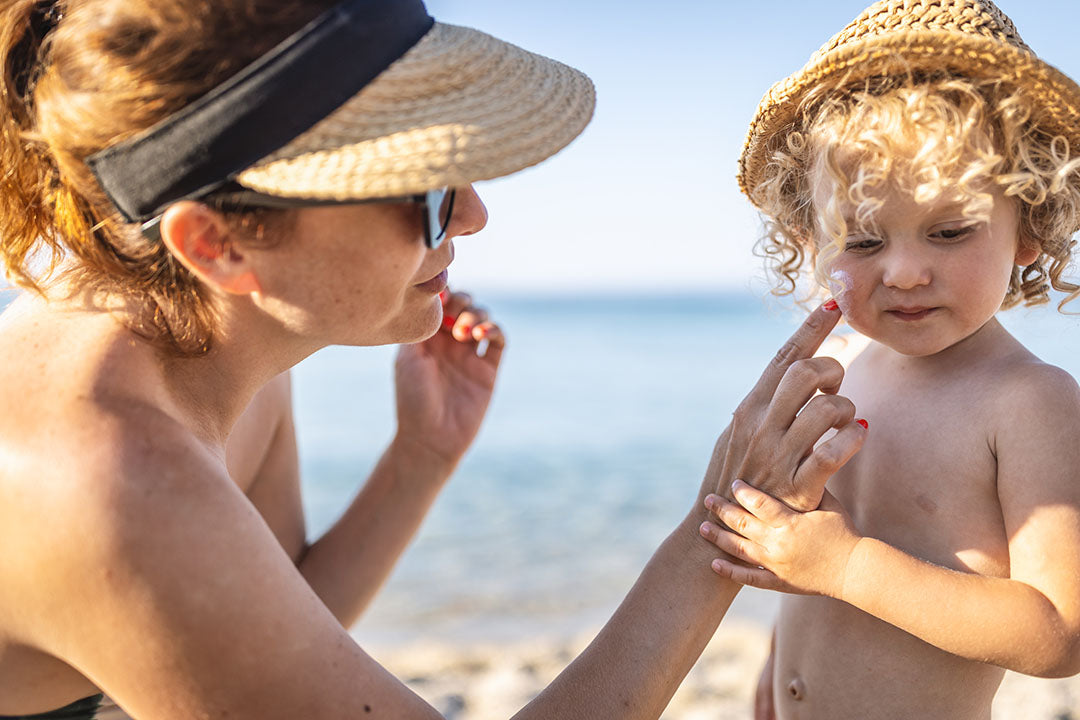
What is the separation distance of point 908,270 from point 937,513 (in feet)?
1.57

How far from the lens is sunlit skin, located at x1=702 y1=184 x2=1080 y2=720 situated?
1.63 meters

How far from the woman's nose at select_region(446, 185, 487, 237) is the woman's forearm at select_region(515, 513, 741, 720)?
697mm

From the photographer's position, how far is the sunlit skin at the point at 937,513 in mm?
1629

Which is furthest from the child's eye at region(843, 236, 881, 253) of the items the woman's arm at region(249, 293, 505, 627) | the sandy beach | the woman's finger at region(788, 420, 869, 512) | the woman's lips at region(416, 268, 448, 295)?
the sandy beach

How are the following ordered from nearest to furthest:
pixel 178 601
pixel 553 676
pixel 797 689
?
pixel 178 601 → pixel 797 689 → pixel 553 676

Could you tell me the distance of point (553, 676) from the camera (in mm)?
5395

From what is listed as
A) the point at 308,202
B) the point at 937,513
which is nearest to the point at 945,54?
the point at 937,513

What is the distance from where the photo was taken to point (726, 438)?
1935 millimetres

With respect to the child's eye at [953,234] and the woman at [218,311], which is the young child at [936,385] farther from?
the woman at [218,311]

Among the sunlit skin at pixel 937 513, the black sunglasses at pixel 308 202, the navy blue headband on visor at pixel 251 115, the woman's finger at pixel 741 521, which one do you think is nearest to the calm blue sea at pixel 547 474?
the sunlit skin at pixel 937 513

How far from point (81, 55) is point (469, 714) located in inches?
161

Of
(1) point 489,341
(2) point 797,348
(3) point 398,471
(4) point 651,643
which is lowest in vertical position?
(3) point 398,471

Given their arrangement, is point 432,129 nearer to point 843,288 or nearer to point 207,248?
point 207,248

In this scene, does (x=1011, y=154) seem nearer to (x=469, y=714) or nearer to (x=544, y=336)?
(x=469, y=714)
